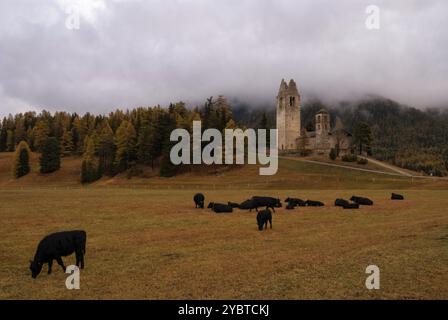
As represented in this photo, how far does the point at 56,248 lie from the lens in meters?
14.3

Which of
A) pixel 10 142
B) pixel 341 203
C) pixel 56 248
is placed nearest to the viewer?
pixel 56 248

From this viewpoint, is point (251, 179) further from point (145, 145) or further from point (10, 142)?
point (10, 142)

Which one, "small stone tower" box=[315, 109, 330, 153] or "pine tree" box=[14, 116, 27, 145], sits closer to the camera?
"small stone tower" box=[315, 109, 330, 153]

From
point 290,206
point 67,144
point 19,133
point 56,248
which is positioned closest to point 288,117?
point 67,144

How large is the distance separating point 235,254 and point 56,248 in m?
6.93

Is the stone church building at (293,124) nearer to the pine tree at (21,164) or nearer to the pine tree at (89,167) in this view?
the pine tree at (89,167)

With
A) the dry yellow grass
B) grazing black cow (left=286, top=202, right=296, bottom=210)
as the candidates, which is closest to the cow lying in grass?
the dry yellow grass

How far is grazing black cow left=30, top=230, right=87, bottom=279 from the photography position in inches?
547

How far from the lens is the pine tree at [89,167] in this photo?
91562 mm

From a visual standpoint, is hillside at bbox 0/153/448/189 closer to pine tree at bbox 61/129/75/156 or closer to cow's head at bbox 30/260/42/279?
pine tree at bbox 61/129/75/156

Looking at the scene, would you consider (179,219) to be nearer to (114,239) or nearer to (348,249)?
(114,239)

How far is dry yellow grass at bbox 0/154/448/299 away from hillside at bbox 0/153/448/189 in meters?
38.0

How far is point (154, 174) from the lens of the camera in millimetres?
89625
